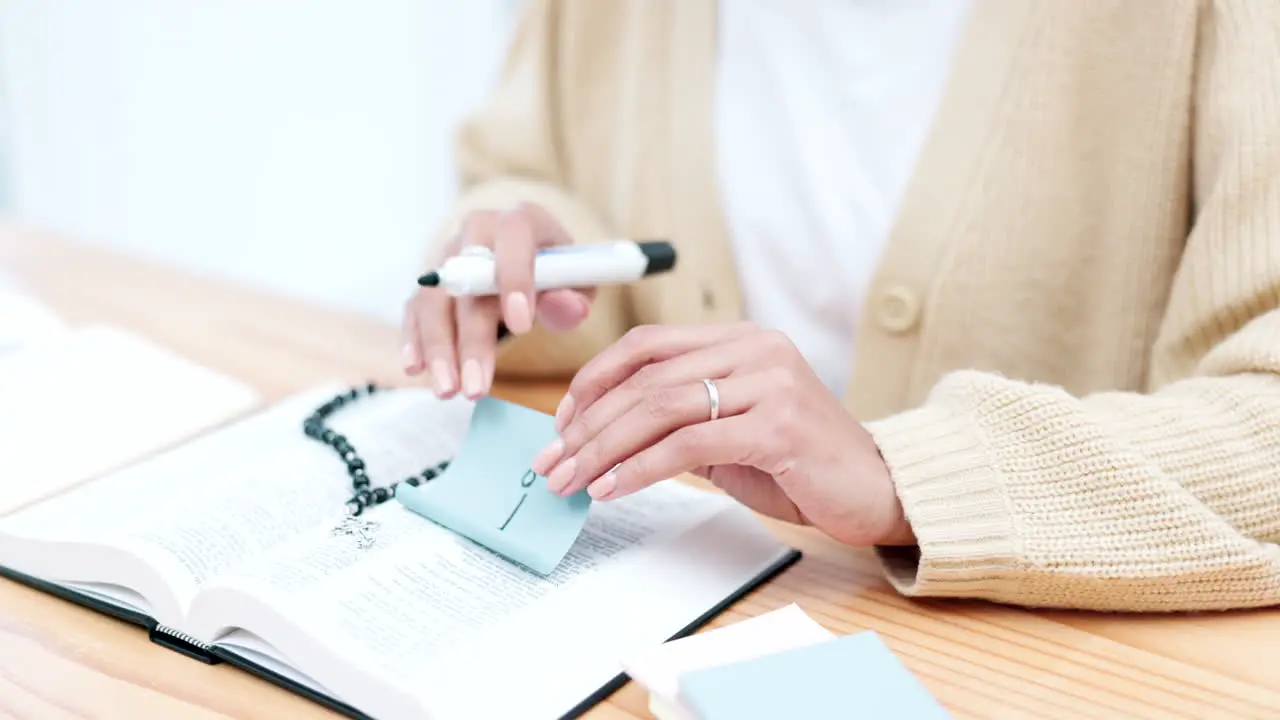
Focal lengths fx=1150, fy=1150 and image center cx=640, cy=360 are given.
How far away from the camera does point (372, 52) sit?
1.49 metres

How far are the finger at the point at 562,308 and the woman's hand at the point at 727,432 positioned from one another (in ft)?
0.65

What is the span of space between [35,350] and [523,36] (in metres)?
0.53

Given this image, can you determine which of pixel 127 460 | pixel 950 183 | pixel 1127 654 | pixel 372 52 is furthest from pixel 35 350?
A: pixel 1127 654

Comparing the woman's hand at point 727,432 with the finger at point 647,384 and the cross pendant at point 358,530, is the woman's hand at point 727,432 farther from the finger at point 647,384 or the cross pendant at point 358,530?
the cross pendant at point 358,530

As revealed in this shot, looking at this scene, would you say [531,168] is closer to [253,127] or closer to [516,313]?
[516,313]

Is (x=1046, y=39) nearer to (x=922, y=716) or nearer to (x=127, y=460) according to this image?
(x=922, y=716)

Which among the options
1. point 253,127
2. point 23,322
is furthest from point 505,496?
point 253,127

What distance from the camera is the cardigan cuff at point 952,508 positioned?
612 mm

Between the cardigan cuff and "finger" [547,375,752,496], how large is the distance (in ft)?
0.29

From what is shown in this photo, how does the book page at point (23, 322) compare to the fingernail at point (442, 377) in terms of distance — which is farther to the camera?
the book page at point (23, 322)

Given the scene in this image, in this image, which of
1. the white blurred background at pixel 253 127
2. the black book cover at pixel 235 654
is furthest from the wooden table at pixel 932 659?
the white blurred background at pixel 253 127

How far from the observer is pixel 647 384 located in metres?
0.65

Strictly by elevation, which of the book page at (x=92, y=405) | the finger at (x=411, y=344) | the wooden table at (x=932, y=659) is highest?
the book page at (x=92, y=405)

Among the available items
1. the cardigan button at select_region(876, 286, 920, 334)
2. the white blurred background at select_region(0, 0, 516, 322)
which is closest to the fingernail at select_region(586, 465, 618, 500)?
the cardigan button at select_region(876, 286, 920, 334)
